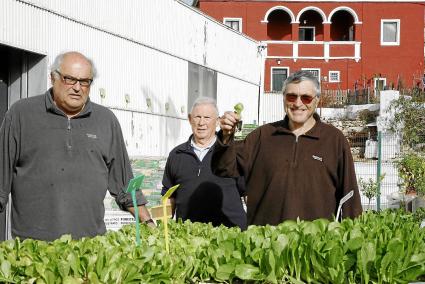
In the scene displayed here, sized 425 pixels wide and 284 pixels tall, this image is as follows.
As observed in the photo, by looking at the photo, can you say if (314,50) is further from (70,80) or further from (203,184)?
(70,80)

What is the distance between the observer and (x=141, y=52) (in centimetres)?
1599

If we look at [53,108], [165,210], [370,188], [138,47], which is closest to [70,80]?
[53,108]

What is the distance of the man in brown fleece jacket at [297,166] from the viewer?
4.30 m

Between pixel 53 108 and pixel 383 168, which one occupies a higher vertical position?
pixel 53 108

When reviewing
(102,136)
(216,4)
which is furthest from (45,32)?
(216,4)

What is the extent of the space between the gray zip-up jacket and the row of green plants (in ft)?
3.85

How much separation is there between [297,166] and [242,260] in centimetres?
176

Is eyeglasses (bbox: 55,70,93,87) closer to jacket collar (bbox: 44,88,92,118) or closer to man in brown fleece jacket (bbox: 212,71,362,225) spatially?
jacket collar (bbox: 44,88,92,118)

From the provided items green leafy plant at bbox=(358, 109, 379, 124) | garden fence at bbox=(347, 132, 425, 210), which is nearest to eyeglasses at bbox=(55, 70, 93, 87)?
garden fence at bbox=(347, 132, 425, 210)

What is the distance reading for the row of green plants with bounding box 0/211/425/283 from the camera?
2.39m

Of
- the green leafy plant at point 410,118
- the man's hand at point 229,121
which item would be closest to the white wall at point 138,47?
the green leafy plant at point 410,118

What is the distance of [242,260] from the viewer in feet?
8.70

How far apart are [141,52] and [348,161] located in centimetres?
1201

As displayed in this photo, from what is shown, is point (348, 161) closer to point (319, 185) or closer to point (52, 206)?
point (319, 185)
